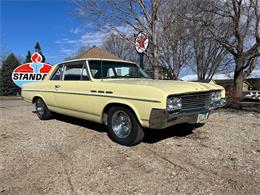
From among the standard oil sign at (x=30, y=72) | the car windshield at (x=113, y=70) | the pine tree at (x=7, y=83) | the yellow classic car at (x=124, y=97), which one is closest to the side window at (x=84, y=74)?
the yellow classic car at (x=124, y=97)

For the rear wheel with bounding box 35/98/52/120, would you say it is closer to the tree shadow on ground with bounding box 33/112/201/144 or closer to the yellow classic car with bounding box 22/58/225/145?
the yellow classic car with bounding box 22/58/225/145

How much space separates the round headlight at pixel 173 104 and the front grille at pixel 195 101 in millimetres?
127

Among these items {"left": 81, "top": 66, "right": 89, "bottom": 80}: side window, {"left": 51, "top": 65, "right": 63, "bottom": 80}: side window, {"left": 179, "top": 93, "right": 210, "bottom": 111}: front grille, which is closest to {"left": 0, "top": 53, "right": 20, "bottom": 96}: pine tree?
{"left": 51, "top": 65, "right": 63, "bottom": 80}: side window

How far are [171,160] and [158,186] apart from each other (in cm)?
92

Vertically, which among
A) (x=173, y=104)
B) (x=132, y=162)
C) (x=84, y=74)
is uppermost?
(x=84, y=74)

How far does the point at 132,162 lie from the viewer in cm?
410

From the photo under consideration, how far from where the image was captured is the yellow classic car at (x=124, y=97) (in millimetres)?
4289

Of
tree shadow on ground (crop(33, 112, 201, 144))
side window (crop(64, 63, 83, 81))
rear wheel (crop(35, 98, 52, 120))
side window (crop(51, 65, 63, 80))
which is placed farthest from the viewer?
rear wheel (crop(35, 98, 52, 120))

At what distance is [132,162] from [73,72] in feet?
9.74

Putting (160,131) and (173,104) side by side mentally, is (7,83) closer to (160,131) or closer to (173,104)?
(160,131)

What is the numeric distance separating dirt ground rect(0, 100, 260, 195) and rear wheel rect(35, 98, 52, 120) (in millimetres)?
1001

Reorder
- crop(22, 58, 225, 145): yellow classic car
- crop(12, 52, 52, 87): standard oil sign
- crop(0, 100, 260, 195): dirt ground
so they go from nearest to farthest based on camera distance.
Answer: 1. crop(0, 100, 260, 195): dirt ground
2. crop(22, 58, 225, 145): yellow classic car
3. crop(12, 52, 52, 87): standard oil sign

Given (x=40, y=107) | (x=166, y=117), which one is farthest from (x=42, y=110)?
(x=166, y=117)

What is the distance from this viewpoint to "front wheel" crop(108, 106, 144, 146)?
4621 millimetres
